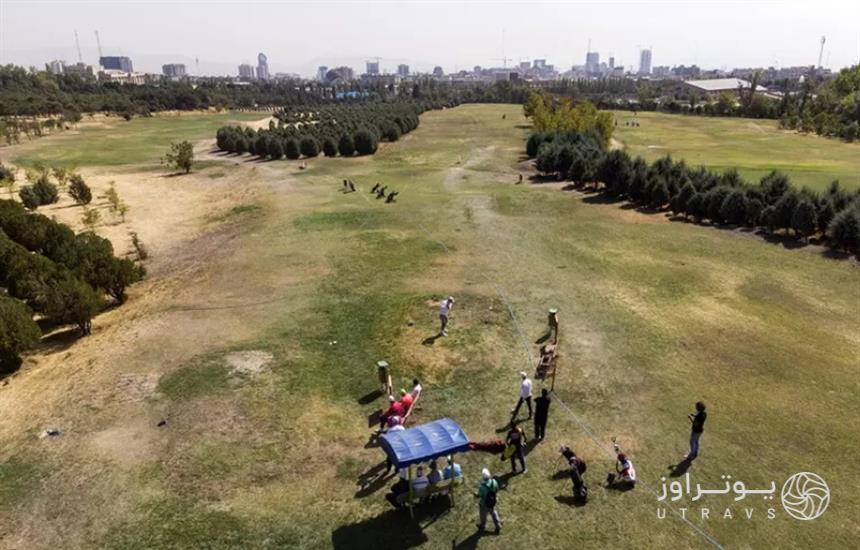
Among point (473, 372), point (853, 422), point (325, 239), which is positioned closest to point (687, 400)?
point (853, 422)

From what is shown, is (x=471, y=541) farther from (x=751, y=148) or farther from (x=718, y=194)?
(x=751, y=148)

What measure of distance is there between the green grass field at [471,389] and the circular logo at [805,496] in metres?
0.24

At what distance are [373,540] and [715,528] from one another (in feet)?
24.7

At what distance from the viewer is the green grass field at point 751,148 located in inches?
1992

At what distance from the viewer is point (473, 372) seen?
59.1ft

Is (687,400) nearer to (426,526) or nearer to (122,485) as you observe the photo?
(426,526)

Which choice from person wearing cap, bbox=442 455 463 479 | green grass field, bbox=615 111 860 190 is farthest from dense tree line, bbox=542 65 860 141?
person wearing cap, bbox=442 455 463 479

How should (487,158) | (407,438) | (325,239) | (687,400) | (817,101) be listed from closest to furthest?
(407,438)
(687,400)
(325,239)
(487,158)
(817,101)

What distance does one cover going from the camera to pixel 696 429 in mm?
13516

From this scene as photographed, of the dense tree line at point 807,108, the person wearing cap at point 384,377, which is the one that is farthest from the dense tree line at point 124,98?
the person wearing cap at point 384,377

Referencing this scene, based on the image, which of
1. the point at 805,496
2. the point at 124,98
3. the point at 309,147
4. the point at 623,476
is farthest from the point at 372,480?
the point at 124,98

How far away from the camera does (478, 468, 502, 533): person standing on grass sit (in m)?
11.3

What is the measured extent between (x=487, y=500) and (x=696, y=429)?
5.96m

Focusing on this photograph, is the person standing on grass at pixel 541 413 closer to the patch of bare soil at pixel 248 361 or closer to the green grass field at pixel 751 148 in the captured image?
the patch of bare soil at pixel 248 361
